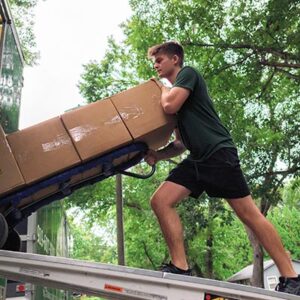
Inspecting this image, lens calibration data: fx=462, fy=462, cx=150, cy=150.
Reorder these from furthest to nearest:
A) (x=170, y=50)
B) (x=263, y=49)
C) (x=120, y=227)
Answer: (x=120, y=227), (x=263, y=49), (x=170, y=50)

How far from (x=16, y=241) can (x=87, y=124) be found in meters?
1.13

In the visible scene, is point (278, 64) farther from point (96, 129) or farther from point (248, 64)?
point (96, 129)

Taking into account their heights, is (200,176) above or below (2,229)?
above

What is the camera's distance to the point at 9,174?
3.07 metres

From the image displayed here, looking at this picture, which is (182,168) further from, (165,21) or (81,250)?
(81,250)

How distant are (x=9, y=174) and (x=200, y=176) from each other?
1.28m

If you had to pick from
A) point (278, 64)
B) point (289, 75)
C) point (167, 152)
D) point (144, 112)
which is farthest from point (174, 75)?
point (289, 75)

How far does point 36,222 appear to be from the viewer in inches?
223

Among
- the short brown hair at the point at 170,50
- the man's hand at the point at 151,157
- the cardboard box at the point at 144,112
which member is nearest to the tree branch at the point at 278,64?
the short brown hair at the point at 170,50

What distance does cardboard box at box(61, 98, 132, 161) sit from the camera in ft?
10.4

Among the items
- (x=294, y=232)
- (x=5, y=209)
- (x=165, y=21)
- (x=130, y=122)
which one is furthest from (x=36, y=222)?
(x=294, y=232)

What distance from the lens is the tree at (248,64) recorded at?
11.6 metres

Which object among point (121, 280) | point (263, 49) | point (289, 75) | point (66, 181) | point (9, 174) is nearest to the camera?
point (121, 280)

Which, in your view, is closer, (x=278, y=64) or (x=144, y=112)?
(x=144, y=112)
